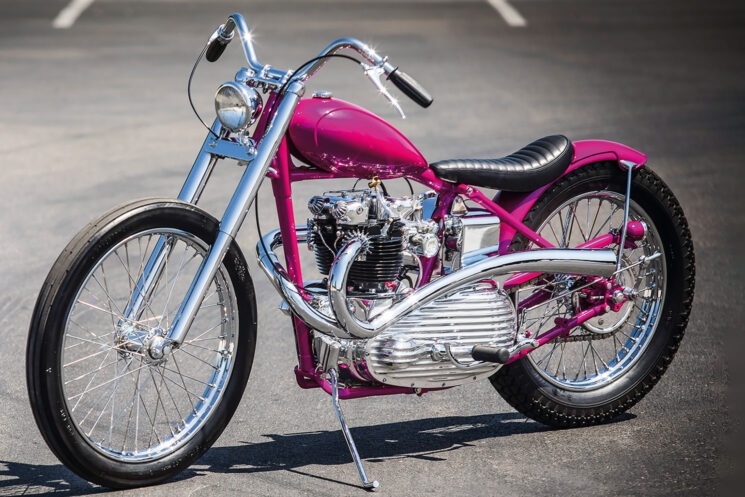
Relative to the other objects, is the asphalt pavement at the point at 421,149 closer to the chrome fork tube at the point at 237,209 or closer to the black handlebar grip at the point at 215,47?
the chrome fork tube at the point at 237,209

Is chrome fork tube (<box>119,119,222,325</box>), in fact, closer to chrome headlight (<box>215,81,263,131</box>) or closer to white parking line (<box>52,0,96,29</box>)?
chrome headlight (<box>215,81,263,131</box>)

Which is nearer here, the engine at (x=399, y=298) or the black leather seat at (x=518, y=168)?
the engine at (x=399, y=298)

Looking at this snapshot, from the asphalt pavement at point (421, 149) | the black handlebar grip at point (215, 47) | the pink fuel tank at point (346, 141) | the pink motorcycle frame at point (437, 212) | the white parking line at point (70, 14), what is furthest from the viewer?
the white parking line at point (70, 14)

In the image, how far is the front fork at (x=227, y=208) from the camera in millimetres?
3992

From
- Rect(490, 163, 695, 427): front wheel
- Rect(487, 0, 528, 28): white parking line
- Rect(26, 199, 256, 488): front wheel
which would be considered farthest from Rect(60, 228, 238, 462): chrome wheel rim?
Rect(487, 0, 528, 28): white parking line

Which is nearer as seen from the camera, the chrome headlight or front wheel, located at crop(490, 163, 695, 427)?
the chrome headlight

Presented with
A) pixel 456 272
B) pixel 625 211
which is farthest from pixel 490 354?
pixel 625 211

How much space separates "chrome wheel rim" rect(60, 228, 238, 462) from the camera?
4.01 meters

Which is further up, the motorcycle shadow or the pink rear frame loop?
the pink rear frame loop

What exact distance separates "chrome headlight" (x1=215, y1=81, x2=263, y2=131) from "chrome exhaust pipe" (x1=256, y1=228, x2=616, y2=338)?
55 cm

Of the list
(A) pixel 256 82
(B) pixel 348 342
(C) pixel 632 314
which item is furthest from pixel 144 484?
(C) pixel 632 314

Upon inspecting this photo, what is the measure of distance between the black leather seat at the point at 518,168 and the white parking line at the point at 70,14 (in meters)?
13.6

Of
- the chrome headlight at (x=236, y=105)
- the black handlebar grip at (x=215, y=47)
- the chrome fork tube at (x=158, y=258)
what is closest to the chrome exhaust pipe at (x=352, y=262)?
the chrome fork tube at (x=158, y=258)

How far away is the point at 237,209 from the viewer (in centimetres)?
403
